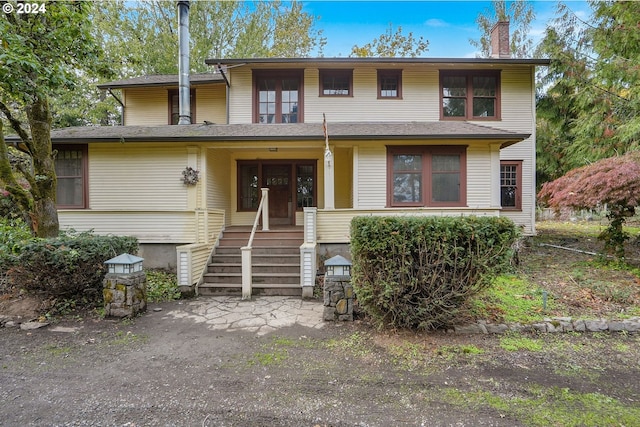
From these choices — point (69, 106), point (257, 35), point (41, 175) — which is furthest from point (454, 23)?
point (69, 106)

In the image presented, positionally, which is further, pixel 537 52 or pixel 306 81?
pixel 537 52

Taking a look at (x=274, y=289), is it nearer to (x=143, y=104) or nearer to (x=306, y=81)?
(x=306, y=81)

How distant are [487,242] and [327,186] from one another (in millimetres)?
4365

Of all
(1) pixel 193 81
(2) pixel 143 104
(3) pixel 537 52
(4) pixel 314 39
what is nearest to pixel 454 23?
(3) pixel 537 52

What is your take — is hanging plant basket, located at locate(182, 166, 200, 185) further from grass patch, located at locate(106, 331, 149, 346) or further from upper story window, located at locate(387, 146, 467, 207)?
upper story window, located at locate(387, 146, 467, 207)

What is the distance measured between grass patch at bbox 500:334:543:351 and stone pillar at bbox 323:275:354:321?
2.08 meters

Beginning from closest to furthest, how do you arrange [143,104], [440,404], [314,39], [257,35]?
[440,404]
[143,104]
[257,35]
[314,39]

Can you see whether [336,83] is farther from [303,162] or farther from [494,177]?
[494,177]

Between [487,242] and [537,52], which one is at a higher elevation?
[537,52]

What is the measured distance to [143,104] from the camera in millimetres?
10805

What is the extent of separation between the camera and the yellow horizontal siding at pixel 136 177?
7.64 metres

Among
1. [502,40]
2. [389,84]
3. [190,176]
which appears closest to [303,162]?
[190,176]

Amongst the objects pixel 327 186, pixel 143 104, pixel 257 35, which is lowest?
pixel 327 186

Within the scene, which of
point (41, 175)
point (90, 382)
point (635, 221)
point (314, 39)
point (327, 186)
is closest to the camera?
point (90, 382)
